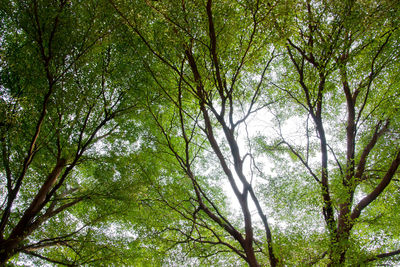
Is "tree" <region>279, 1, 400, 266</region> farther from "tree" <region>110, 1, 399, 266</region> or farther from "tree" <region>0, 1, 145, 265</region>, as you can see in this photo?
"tree" <region>0, 1, 145, 265</region>

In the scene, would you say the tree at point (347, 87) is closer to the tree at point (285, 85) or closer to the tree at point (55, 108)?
the tree at point (285, 85)

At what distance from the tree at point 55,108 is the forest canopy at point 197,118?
0.14 ft

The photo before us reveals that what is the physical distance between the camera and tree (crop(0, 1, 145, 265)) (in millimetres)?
4789

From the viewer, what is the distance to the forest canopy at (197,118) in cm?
435

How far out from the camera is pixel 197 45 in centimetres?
483

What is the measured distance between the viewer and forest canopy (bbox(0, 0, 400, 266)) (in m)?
4.35

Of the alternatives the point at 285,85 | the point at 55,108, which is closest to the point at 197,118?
the point at 285,85

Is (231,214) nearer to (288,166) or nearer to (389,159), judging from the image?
(288,166)

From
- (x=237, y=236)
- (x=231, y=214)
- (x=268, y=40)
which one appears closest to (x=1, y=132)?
(x=237, y=236)

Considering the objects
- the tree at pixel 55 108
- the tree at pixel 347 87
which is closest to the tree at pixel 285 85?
the tree at pixel 347 87

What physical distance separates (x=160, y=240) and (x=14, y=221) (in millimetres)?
4520

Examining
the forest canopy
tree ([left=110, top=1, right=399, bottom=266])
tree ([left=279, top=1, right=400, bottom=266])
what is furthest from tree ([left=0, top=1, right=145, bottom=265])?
tree ([left=279, top=1, right=400, bottom=266])

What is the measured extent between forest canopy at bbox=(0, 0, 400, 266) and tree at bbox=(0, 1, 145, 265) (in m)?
0.04

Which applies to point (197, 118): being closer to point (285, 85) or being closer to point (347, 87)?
point (285, 85)
